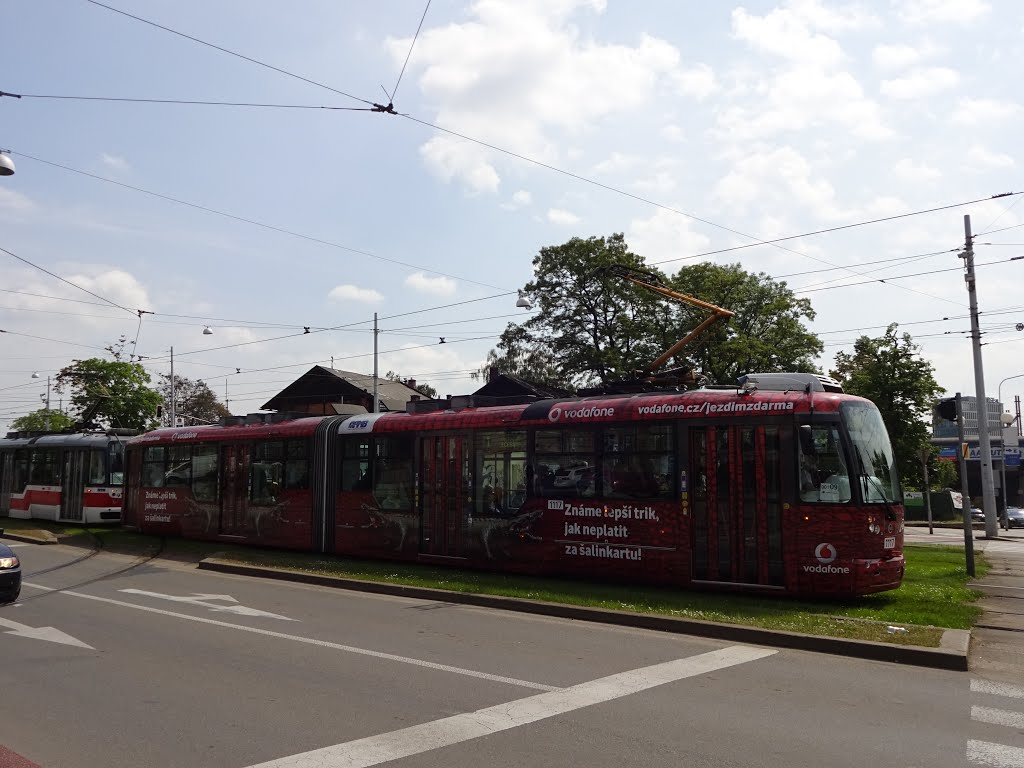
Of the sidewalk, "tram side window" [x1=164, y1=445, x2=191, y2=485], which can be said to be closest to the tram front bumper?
the sidewalk

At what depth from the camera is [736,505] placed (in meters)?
12.2

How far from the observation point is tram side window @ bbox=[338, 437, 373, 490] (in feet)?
57.5

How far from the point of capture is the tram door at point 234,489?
20.2 metres

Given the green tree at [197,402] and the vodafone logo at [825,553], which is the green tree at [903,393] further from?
the green tree at [197,402]

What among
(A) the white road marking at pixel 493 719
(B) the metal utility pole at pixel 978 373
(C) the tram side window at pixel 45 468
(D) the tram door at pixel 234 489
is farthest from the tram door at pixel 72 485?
(B) the metal utility pole at pixel 978 373

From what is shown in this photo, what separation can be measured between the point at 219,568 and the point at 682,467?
955 cm

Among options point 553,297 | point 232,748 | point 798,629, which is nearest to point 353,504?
point 798,629

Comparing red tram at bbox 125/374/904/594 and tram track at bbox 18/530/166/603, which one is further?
tram track at bbox 18/530/166/603

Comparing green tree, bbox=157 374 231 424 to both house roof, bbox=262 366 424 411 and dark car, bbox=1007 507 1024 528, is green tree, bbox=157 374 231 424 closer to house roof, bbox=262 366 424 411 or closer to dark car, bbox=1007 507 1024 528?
house roof, bbox=262 366 424 411

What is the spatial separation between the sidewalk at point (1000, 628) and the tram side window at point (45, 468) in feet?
84.5

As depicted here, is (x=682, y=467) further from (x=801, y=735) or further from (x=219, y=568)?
(x=219, y=568)

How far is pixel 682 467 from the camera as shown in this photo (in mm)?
12805

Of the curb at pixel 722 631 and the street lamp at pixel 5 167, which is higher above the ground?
the street lamp at pixel 5 167

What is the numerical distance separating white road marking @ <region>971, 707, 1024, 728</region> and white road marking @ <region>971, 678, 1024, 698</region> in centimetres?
65
